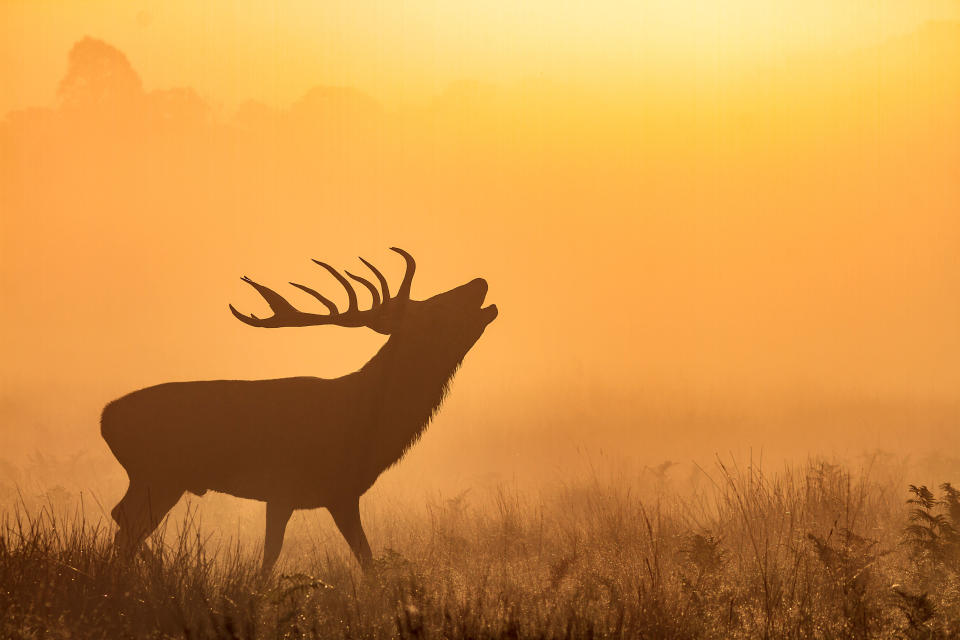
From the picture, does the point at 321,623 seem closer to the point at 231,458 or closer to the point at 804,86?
the point at 231,458

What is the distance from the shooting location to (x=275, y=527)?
23.6 ft

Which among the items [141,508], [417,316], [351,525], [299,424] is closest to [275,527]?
[351,525]

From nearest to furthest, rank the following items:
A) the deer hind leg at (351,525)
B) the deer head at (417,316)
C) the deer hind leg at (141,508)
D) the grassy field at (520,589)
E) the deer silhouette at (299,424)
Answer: the grassy field at (520,589) < the deer hind leg at (141,508) < the deer hind leg at (351,525) < the deer silhouette at (299,424) < the deer head at (417,316)

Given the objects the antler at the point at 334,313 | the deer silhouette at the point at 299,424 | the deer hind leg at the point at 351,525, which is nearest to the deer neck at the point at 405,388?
the deer silhouette at the point at 299,424

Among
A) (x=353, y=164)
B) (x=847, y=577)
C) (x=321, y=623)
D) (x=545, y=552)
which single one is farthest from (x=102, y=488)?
(x=353, y=164)

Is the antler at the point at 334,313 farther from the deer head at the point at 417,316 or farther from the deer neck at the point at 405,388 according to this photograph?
the deer neck at the point at 405,388

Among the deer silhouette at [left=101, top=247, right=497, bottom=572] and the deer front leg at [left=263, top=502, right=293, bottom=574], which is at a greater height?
the deer silhouette at [left=101, top=247, right=497, bottom=572]

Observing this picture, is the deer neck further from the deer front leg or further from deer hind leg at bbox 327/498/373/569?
the deer front leg

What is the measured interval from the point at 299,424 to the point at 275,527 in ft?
2.46

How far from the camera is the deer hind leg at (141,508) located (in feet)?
21.4

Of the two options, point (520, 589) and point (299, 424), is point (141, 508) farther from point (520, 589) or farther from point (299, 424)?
point (520, 589)

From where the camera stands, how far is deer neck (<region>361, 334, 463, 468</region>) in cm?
Answer: 748

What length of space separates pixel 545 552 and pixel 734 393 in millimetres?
16099

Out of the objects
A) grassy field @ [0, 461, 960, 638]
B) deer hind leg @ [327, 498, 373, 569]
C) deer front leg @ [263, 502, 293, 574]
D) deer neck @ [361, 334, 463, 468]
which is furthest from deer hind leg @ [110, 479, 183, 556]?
deer neck @ [361, 334, 463, 468]
